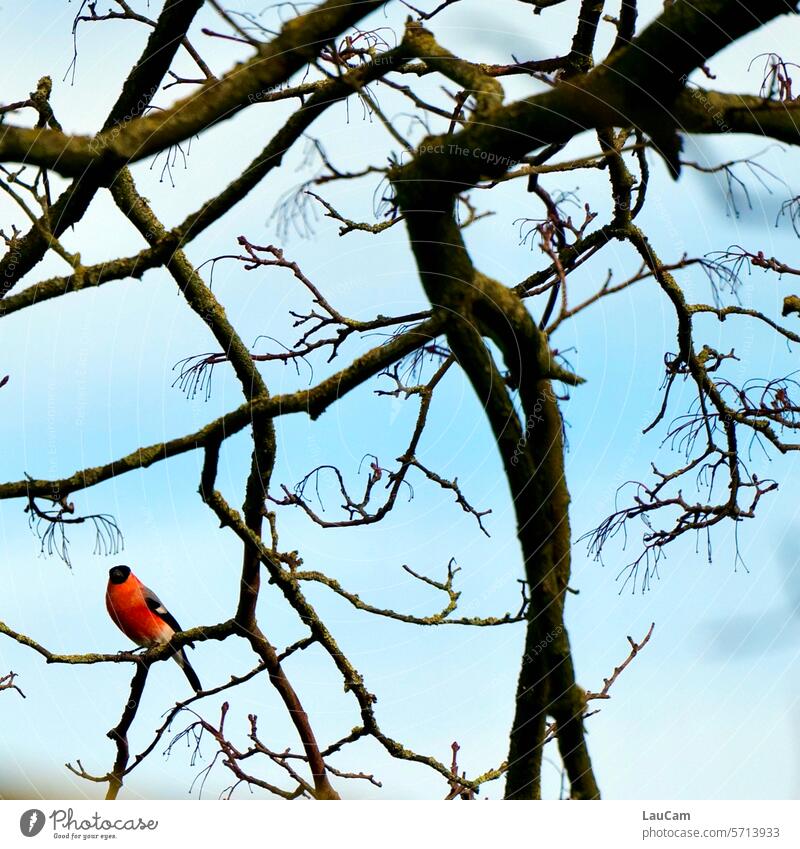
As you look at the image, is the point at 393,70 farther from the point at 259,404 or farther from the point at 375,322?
the point at 259,404

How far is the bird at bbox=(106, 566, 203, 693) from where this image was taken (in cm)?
463

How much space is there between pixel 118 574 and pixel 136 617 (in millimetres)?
303

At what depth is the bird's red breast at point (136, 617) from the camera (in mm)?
4625

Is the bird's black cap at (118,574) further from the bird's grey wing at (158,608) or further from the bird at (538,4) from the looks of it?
the bird at (538,4)

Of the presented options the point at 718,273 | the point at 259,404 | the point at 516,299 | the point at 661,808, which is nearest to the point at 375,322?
the point at 259,404

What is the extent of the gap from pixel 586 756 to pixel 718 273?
182cm

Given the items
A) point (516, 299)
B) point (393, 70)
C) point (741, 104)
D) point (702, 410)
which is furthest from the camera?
point (702, 410)

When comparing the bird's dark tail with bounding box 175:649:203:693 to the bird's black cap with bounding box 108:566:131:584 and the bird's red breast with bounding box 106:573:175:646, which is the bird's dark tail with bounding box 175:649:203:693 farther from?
the bird's black cap with bounding box 108:566:131:584

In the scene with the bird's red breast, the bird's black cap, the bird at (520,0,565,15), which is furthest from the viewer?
the bird's black cap

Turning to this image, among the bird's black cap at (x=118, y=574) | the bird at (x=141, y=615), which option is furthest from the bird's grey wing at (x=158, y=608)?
the bird's black cap at (x=118, y=574)

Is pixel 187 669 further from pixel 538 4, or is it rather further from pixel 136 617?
pixel 538 4

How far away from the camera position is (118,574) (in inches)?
190

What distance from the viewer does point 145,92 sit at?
3.81m

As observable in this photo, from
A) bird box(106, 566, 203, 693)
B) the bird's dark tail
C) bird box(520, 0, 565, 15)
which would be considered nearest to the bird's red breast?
bird box(106, 566, 203, 693)
